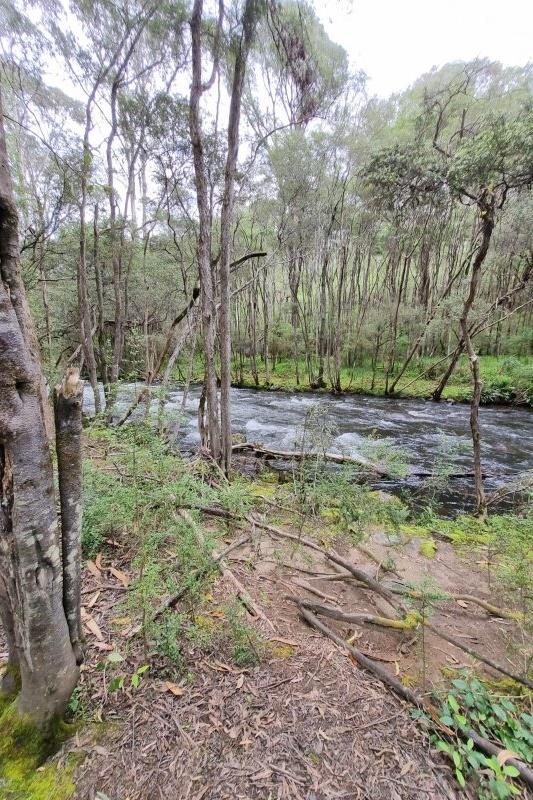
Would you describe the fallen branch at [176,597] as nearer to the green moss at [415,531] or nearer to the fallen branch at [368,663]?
the fallen branch at [368,663]

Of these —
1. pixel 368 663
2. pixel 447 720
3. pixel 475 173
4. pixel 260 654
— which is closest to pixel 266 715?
pixel 260 654

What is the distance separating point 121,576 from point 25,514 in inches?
64.6

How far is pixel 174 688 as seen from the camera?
1.80 m

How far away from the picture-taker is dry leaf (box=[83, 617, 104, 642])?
2.03 metres

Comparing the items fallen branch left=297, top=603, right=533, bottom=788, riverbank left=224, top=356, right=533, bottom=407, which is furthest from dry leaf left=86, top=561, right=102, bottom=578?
riverbank left=224, top=356, right=533, bottom=407

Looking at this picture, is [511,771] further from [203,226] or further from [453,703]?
[203,226]

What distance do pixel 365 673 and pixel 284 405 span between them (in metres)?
12.1

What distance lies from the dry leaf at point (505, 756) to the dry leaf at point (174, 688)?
1561 mm

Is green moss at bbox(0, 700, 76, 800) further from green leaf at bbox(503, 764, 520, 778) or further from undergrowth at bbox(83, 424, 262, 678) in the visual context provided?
green leaf at bbox(503, 764, 520, 778)

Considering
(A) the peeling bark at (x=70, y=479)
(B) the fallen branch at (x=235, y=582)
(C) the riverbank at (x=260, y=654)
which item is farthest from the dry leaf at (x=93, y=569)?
(A) the peeling bark at (x=70, y=479)

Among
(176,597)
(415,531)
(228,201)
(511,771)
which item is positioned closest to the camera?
(511,771)

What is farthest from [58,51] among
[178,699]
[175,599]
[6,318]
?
[178,699]

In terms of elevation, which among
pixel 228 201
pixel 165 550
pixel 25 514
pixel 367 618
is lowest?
pixel 367 618

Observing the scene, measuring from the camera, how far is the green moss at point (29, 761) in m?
1.30
